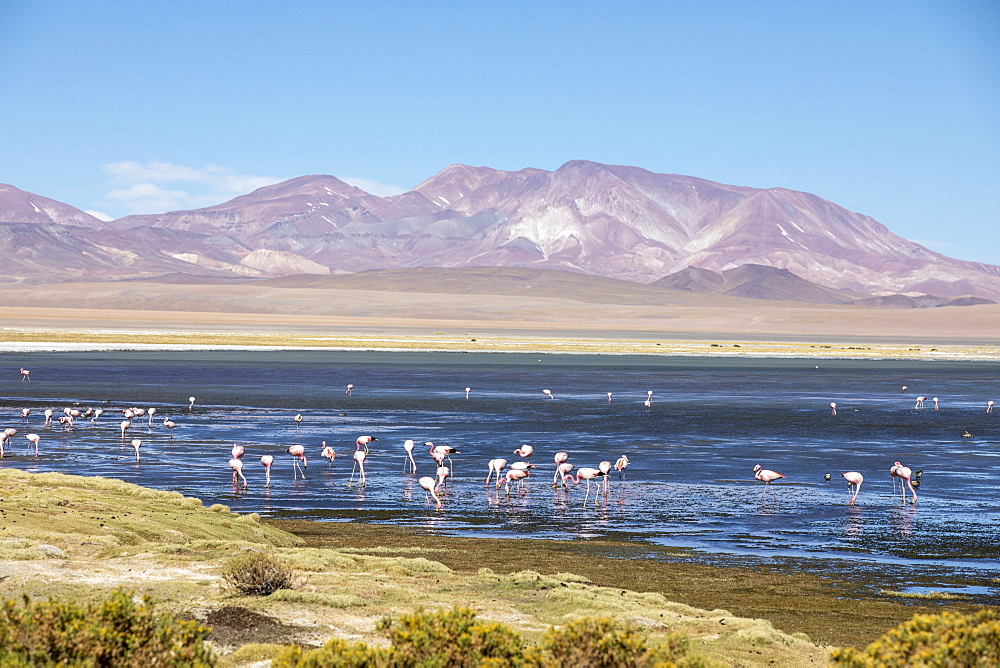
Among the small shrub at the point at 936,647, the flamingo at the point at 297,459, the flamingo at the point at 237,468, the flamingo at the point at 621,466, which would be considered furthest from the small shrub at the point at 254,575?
the flamingo at the point at 621,466

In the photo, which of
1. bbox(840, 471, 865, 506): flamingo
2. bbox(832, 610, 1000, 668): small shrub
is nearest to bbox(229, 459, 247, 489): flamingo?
bbox(840, 471, 865, 506): flamingo

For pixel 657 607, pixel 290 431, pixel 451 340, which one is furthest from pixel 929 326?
pixel 657 607

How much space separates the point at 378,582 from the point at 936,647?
20.2ft

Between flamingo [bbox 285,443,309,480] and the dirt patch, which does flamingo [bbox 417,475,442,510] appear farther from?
the dirt patch

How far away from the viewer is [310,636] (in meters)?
9.49

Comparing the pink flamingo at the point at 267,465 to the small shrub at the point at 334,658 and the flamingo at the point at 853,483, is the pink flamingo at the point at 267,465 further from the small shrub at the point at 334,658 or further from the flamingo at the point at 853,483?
the small shrub at the point at 334,658

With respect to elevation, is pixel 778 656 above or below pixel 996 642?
below

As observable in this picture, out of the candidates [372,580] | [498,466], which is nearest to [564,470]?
[498,466]

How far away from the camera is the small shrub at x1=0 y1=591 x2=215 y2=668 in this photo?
7145 millimetres

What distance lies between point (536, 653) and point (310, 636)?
112 inches

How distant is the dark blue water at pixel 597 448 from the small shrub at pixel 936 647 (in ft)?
21.7

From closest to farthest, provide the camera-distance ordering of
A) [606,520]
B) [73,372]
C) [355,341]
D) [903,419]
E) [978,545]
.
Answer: [978,545], [606,520], [903,419], [73,372], [355,341]

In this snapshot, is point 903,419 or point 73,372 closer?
point 903,419

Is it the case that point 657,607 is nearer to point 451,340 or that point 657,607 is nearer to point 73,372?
point 73,372
